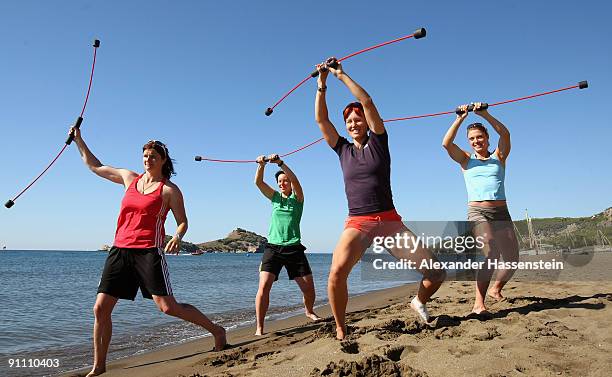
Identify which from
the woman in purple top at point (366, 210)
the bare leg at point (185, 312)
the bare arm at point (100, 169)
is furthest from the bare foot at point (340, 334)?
the bare arm at point (100, 169)

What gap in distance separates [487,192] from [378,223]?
180cm

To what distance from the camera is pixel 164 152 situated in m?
4.39

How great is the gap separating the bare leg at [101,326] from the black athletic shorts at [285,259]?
2027 mm

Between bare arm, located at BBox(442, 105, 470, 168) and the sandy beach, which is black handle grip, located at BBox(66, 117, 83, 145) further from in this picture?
bare arm, located at BBox(442, 105, 470, 168)

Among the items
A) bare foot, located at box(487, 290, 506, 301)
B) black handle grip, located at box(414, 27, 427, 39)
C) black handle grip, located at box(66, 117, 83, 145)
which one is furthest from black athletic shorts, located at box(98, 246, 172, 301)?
bare foot, located at box(487, 290, 506, 301)

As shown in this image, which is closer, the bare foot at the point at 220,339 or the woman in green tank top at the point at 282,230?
the bare foot at the point at 220,339

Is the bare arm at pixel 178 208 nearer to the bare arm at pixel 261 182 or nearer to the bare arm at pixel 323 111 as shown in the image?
the bare arm at pixel 323 111

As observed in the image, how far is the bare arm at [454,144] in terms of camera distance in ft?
15.5

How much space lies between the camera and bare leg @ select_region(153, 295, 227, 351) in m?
3.97

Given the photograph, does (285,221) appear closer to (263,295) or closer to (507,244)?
(263,295)

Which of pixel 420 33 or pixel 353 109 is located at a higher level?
pixel 420 33

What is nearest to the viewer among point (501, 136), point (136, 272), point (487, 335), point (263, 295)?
point (487, 335)

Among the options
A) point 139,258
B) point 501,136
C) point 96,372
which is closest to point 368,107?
point 501,136

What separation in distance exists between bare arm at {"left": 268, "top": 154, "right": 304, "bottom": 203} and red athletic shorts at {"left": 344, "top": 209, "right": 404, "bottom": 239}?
2142mm
